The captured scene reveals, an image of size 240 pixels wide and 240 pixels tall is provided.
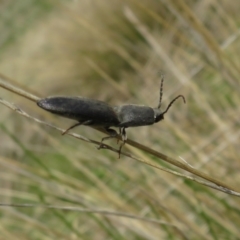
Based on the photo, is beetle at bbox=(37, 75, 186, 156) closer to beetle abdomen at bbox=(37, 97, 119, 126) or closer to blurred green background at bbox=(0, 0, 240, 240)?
beetle abdomen at bbox=(37, 97, 119, 126)

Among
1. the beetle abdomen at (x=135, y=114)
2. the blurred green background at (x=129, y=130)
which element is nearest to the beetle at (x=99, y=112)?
the beetle abdomen at (x=135, y=114)

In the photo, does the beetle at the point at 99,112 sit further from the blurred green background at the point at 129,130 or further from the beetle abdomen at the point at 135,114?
the blurred green background at the point at 129,130

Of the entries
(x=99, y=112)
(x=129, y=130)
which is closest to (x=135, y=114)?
(x=99, y=112)

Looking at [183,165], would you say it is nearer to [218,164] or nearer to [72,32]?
[218,164]

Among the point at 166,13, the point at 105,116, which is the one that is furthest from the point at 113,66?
the point at 105,116

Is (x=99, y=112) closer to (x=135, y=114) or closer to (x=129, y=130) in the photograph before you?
(x=135, y=114)

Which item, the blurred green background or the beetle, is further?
Answer: the blurred green background

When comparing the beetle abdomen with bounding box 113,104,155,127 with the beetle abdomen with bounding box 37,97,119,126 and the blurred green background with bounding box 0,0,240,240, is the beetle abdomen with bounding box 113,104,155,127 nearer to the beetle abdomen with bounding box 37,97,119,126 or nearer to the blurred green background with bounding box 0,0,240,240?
the beetle abdomen with bounding box 37,97,119,126

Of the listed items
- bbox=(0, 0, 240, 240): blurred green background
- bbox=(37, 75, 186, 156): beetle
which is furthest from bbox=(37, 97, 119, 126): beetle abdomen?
bbox=(0, 0, 240, 240): blurred green background
